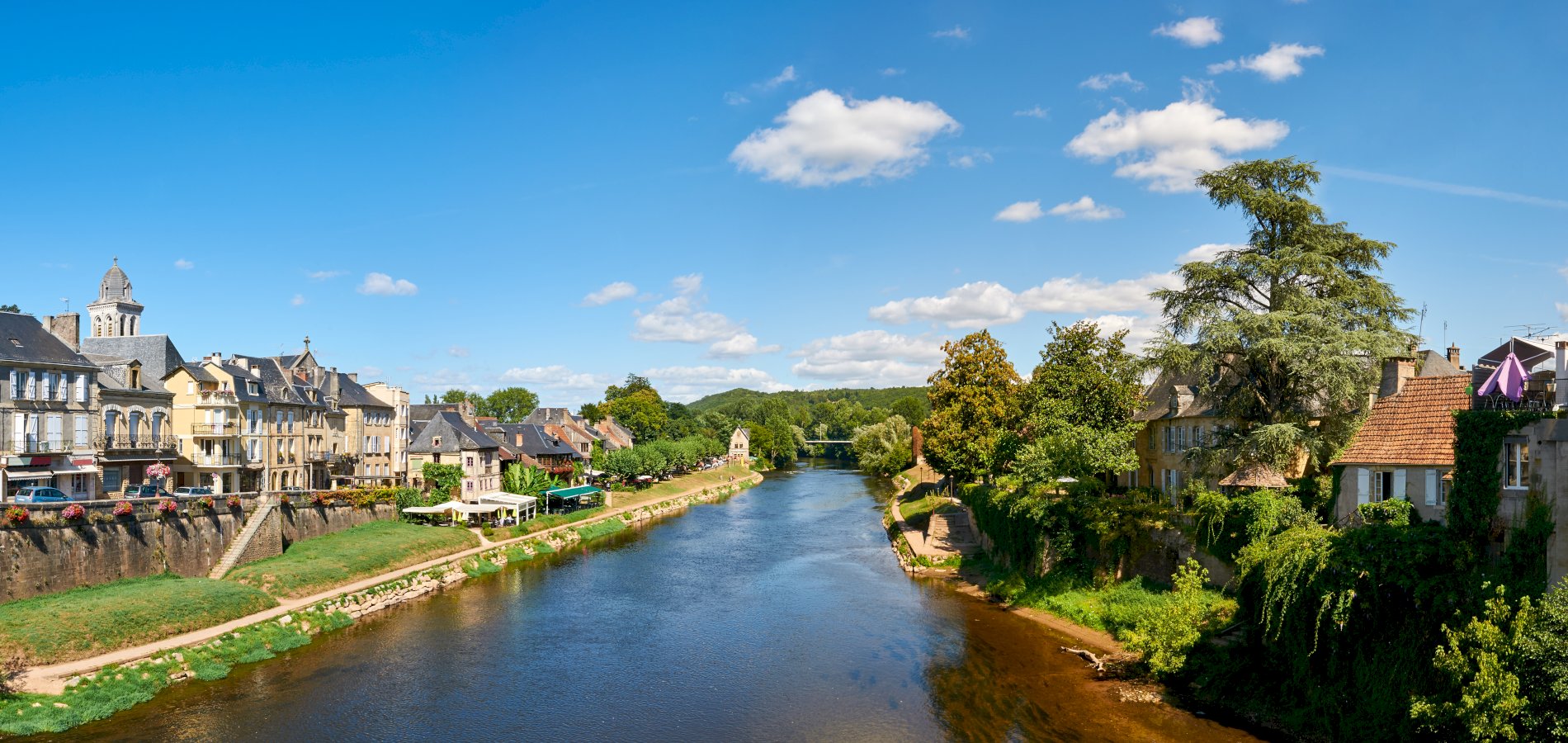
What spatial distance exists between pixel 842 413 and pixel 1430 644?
17010cm

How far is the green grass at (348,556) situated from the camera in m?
39.3

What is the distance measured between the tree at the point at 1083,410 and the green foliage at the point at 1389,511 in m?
14.4

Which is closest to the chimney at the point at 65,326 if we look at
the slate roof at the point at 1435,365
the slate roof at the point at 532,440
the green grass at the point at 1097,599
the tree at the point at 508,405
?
the slate roof at the point at 532,440

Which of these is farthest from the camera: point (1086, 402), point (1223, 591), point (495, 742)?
point (1086, 402)

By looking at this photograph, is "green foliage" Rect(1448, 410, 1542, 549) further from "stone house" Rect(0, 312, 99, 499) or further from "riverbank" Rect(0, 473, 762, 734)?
"stone house" Rect(0, 312, 99, 499)

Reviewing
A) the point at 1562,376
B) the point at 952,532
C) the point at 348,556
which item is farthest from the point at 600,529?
the point at 1562,376

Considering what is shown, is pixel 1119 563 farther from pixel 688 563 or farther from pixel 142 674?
pixel 142 674

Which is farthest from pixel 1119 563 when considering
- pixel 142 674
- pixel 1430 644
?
pixel 142 674

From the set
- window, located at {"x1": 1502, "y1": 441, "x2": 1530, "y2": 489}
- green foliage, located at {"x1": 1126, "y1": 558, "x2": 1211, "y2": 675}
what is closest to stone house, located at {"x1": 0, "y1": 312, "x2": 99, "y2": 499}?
green foliage, located at {"x1": 1126, "y1": 558, "x2": 1211, "y2": 675}

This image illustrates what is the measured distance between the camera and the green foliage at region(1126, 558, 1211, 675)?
Answer: 2764 cm

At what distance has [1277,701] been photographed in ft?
82.5

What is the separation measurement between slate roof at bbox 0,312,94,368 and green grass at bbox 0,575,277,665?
36.6 feet

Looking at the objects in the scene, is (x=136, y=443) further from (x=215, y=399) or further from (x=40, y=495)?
(x=40, y=495)

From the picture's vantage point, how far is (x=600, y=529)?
2621 inches
